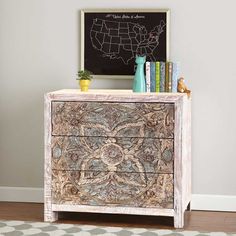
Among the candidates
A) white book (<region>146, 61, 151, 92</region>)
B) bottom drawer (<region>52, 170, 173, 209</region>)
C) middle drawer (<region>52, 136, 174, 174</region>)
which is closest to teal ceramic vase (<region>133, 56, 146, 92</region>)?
white book (<region>146, 61, 151, 92</region>)

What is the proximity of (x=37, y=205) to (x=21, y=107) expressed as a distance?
75cm

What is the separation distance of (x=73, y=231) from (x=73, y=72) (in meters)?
1.33

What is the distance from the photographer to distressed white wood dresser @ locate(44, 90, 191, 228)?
445 centimetres

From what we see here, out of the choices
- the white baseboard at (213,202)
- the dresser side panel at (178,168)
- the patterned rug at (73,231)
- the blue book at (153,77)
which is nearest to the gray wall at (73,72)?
the white baseboard at (213,202)

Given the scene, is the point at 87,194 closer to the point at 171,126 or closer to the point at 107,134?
the point at 107,134

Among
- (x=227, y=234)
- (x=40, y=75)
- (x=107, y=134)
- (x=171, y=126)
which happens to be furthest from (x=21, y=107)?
(x=227, y=234)

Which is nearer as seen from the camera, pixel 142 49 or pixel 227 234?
pixel 227 234

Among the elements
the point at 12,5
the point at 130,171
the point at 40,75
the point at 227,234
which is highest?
the point at 12,5

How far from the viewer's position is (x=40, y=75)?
5188mm

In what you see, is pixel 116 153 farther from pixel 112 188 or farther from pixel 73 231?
pixel 73 231

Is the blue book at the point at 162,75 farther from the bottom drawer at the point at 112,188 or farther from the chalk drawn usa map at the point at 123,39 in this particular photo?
the bottom drawer at the point at 112,188

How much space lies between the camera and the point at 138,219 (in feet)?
15.6

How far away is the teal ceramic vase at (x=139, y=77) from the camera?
479 cm

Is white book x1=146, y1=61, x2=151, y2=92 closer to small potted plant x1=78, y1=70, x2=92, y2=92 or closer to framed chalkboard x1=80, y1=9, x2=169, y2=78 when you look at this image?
framed chalkboard x1=80, y1=9, x2=169, y2=78
